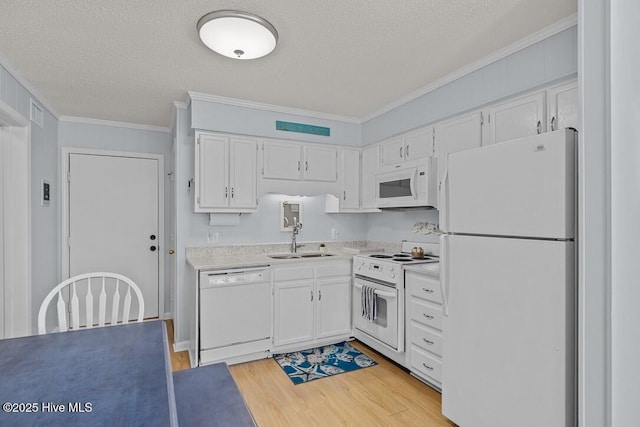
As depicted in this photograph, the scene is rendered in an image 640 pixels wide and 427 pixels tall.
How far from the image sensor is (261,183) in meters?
3.61

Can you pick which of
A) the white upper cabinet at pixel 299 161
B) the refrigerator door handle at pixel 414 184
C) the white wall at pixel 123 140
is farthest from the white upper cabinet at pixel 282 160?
the white wall at pixel 123 140

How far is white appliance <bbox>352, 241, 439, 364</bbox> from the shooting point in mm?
2924

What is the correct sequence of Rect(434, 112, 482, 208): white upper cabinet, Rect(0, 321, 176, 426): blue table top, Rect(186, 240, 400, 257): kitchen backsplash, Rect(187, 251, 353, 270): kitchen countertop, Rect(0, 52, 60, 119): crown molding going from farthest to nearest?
Rect(186, 240, 400, 257): kitchen backsplash, Rect(187, 251, 353, 270): kitchen countertop, Rect(434, 112, 482, 208): white upper cabinet, Rect(0, 52, 60, 119): crown molding, Rect(0, 321, 176, 426): blue table top

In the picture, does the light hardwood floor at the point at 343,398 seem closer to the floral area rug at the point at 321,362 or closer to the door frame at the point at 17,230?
the floral area rug at the point at 321,362

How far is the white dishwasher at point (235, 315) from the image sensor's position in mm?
2977

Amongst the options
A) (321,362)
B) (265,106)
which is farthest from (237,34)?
(321,362)

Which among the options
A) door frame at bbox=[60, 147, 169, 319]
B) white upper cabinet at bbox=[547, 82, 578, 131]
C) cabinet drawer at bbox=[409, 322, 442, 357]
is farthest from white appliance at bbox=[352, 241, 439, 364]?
door frame at bbox=[60, 147, 169, 319]

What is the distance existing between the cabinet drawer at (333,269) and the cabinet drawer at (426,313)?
0.91m

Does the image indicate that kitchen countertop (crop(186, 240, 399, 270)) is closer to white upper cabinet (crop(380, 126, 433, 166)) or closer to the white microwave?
the white microwave

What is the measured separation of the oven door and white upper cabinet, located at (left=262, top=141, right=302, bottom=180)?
1.31 metres

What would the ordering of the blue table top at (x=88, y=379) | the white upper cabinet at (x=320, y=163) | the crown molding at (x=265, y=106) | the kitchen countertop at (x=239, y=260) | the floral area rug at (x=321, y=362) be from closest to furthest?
the blue table top at (x=88, y=379), the floral area rug at (x=321, y=362), the kitchen countertop at (x=239, y=260), the crown molding at (x=265, y=106), the white upper cabinet at (x=320, y=163)

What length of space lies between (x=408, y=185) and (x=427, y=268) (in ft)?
2.64

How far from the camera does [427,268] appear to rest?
2.85 m
